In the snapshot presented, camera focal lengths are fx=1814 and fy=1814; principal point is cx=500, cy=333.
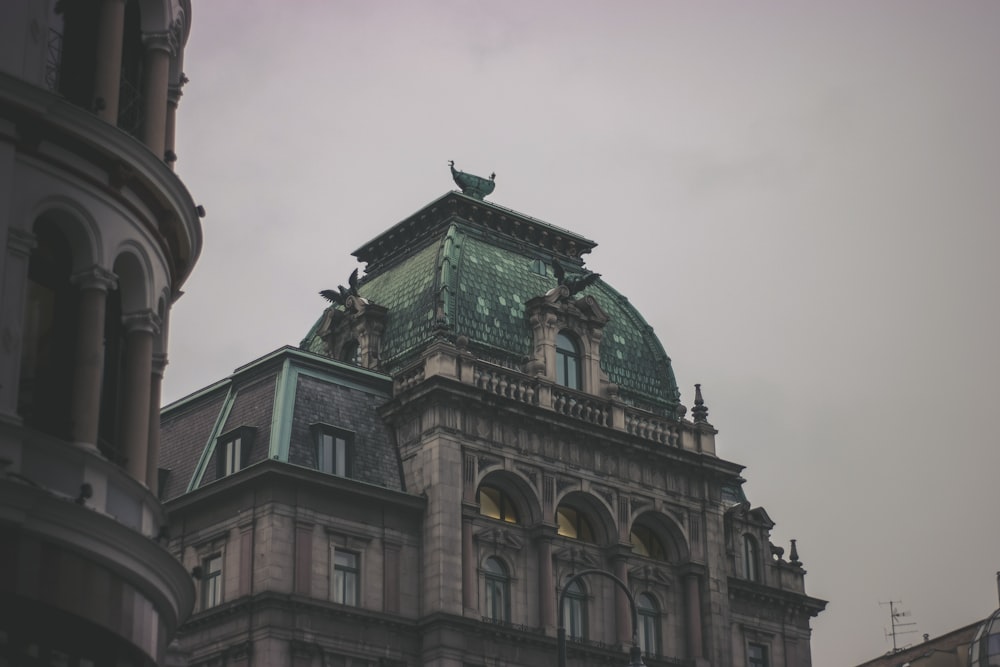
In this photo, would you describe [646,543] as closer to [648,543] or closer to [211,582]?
[648,543]

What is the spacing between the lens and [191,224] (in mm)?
32656

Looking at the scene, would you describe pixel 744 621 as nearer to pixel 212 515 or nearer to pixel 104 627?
pixel 212 515

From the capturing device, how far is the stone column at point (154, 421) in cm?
3131

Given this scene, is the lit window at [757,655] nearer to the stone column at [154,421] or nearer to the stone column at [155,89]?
the stone column at [154,421]

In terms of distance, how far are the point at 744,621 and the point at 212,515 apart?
74.3 ft

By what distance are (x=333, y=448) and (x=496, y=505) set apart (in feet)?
20.4

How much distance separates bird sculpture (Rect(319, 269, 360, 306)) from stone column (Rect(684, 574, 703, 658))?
16639mm

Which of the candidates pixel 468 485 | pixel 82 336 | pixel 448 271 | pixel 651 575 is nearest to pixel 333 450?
pixel 468 485

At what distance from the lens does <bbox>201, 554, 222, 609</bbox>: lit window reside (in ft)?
194

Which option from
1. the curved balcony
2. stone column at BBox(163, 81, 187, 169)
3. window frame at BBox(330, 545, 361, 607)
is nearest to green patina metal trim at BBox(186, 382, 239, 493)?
window frame at BBox(330, 545, 361, 607)

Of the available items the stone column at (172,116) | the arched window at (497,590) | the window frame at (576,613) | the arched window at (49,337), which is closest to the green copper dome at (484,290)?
the arched window at (497,590)

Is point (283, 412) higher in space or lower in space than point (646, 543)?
higher

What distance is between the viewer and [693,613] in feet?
219

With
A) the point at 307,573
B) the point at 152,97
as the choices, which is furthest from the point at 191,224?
the point at 307,573
